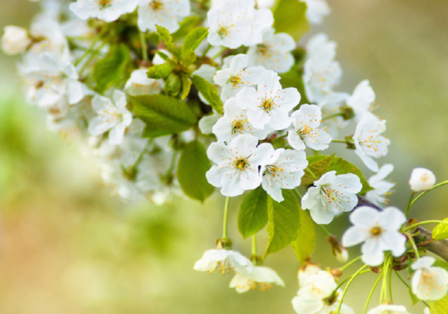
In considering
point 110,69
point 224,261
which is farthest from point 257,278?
point 110,69

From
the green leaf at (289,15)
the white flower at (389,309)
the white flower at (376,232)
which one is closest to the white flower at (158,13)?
the green leaf at (289,15)

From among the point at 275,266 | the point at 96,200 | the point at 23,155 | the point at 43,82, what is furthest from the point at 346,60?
the point at 43,82

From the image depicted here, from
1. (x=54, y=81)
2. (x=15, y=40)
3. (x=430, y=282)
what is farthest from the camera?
(x=15, y=40)

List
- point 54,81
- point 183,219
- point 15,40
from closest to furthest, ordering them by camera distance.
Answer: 1. point 54,81
2. point 15,40
3. point 183,219

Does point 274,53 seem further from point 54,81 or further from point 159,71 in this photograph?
point 54,81

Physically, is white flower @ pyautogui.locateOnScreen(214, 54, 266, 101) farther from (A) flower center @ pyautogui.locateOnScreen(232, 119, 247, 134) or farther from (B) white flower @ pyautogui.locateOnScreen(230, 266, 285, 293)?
(B) white flower @ pyautogui.locateOnScreen(230, 266, 285, 293)
